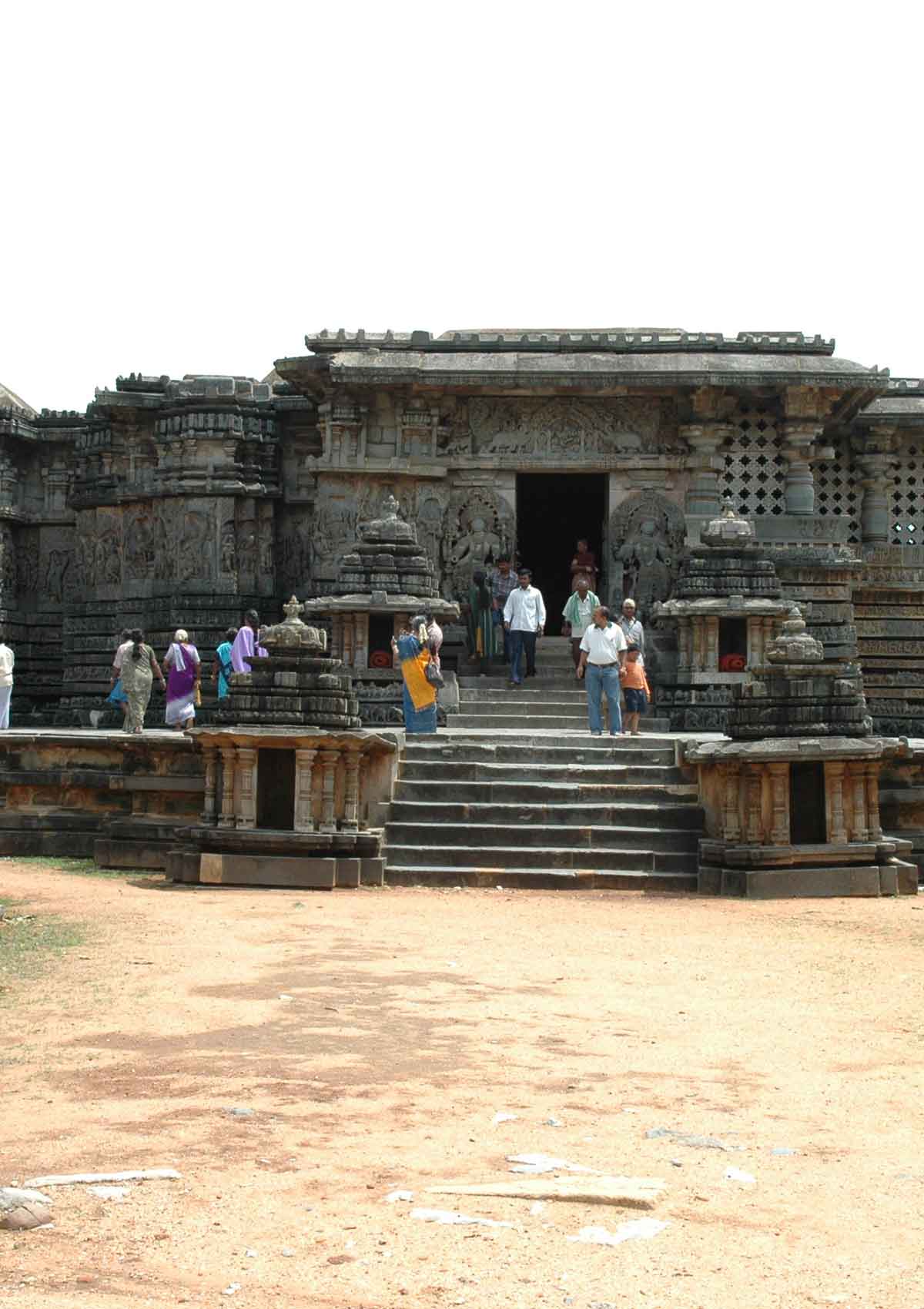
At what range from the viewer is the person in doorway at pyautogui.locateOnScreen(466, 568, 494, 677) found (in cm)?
2102

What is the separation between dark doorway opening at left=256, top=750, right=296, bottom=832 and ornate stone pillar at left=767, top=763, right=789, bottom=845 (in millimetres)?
3750

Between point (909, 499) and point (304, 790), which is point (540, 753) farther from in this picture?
point (909, 499)

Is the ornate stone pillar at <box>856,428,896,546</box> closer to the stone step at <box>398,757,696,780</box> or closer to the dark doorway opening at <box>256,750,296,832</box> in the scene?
the stone step at <box>398,757,696,780</box>

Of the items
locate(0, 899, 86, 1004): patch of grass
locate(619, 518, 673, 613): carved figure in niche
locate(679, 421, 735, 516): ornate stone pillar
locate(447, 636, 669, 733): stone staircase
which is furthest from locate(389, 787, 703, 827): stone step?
locate(679, 421, 735, 516): ornate stone pillar

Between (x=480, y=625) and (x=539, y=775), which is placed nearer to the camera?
(x=539, y=775)

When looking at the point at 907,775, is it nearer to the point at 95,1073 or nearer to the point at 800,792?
the point at 800,792

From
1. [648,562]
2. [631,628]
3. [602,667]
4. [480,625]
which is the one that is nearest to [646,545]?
[648,562]

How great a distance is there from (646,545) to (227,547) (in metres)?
5.70

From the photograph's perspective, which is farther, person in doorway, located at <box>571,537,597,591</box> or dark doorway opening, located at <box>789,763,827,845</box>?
person in doorway, located at <box>571,537,597,591</box>

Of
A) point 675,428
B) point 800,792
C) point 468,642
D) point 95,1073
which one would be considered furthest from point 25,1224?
point 675,428

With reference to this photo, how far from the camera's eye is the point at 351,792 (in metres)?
13.3

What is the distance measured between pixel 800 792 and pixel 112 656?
42.4 feet

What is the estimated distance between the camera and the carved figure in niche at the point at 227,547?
904 inches

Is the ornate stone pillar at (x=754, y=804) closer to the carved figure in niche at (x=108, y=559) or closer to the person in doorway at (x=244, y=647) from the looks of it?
the person in doorway at (x=244, y=647)
